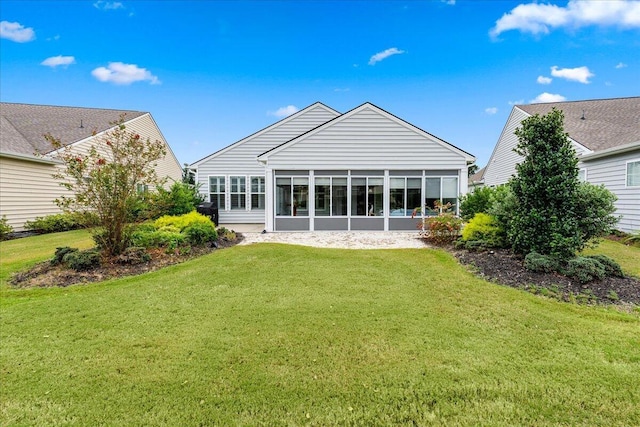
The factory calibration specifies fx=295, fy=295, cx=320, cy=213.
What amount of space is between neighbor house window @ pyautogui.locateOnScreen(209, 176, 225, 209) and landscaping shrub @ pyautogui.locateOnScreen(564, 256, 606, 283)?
15715 mm

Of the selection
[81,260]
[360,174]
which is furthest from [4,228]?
[360,174]

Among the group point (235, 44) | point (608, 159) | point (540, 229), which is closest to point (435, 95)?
point (608, 159)

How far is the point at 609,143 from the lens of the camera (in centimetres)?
1226

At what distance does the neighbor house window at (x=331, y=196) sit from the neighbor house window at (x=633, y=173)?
10.6m

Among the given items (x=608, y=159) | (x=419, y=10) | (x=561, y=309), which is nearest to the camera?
(x=561, y=309)

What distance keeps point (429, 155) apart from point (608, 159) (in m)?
7.15

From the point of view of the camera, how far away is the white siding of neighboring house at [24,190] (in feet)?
39.8

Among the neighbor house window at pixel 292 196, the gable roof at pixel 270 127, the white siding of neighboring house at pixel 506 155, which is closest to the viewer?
the neighbor house window at pixel 292 196

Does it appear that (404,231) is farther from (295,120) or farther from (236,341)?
(236,341)

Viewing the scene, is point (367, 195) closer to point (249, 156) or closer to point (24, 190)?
point (249, 156)

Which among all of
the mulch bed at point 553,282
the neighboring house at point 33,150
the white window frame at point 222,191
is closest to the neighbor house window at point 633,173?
the mulch bed at point 553,282

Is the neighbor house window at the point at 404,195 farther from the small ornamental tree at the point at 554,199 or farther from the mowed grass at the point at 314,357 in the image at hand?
the mowed grass at the point at 314,357

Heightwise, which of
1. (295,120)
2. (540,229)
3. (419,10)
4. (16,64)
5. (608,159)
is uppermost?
(419,10)

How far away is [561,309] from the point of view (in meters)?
4.55
